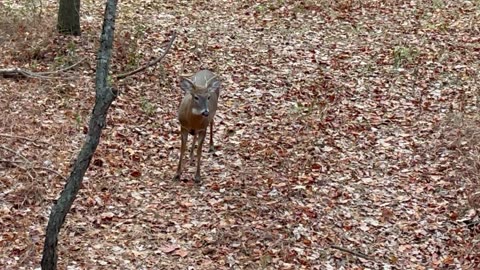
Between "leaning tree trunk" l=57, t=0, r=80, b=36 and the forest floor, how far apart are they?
19 cm

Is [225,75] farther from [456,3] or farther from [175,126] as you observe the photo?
[456,3]

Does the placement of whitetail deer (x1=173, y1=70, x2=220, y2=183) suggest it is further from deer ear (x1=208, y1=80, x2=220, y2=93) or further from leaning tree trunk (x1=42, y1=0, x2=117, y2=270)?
leaning tree trunk (x1=42, y1=0, x2=117, y2=270)

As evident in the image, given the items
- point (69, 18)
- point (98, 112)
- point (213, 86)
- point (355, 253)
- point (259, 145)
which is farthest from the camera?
point (69, 18)

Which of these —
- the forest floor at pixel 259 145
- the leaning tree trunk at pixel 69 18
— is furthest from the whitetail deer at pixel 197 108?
the leaning tree trunk at pixel 69 18

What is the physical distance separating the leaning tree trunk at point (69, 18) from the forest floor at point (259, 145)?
0.62 ft

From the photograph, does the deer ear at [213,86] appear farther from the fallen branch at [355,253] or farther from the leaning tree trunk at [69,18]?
the leaning tree trunk at [69,18]

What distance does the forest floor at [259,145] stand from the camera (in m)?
6.55

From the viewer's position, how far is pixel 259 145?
344 inches

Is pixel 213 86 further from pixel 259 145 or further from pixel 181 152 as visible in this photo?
pixel 259 145

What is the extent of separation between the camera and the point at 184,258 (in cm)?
629

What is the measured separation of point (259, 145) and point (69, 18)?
169 inches

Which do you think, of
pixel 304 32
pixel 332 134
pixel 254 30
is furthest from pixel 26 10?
pixel 332 134

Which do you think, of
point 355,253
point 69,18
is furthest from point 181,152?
point 69,18

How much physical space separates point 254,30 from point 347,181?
574cm
